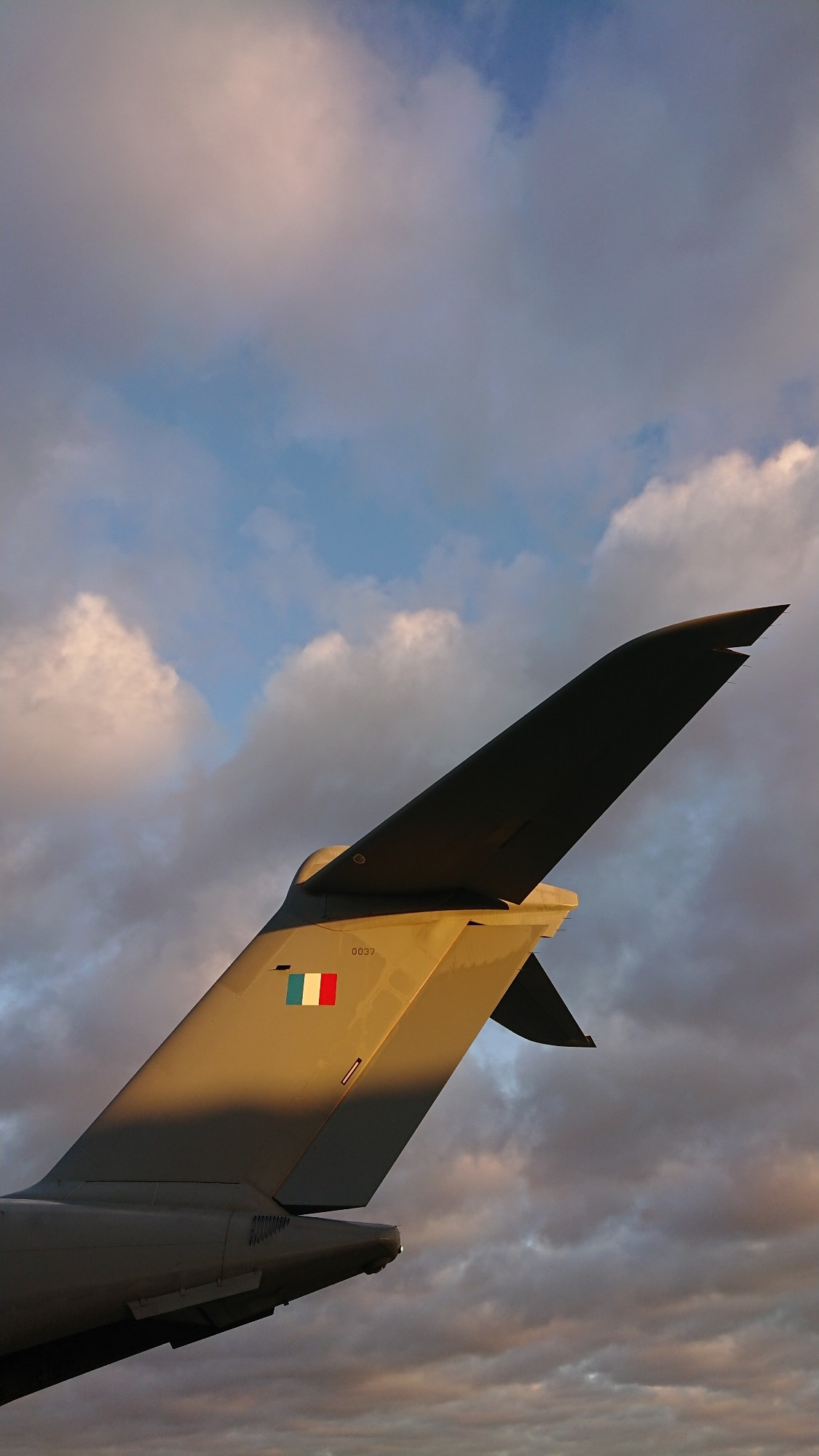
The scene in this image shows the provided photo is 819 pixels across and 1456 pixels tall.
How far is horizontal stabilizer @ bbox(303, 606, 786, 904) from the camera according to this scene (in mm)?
5676

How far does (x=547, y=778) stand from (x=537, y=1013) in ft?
8.60

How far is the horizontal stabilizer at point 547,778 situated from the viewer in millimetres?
5676

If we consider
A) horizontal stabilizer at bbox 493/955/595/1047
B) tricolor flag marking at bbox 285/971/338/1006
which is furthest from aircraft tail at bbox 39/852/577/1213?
horizontal stabilizer at bbox 493/955/595/1047

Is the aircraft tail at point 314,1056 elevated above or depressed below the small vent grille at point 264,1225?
above

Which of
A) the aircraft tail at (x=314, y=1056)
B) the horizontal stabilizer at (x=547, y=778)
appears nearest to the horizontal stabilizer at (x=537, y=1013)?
the aircraft tail at (x=314, y=1056)

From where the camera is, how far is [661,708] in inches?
236

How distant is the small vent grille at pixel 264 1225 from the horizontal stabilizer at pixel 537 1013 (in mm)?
2479

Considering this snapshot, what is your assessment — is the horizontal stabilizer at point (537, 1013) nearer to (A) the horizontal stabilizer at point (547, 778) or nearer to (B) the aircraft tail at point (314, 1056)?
(B) the aircraft tail at point (314, 1056)

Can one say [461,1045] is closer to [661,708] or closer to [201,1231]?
[201,1231]

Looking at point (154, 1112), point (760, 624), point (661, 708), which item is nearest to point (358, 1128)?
point (154, 1112)

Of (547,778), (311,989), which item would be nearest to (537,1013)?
(311,989)

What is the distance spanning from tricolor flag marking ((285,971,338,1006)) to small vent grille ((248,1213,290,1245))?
1.36 meters

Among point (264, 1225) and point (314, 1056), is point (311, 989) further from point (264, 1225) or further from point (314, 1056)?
point (264, 1225)

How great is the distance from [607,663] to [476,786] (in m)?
1.15
